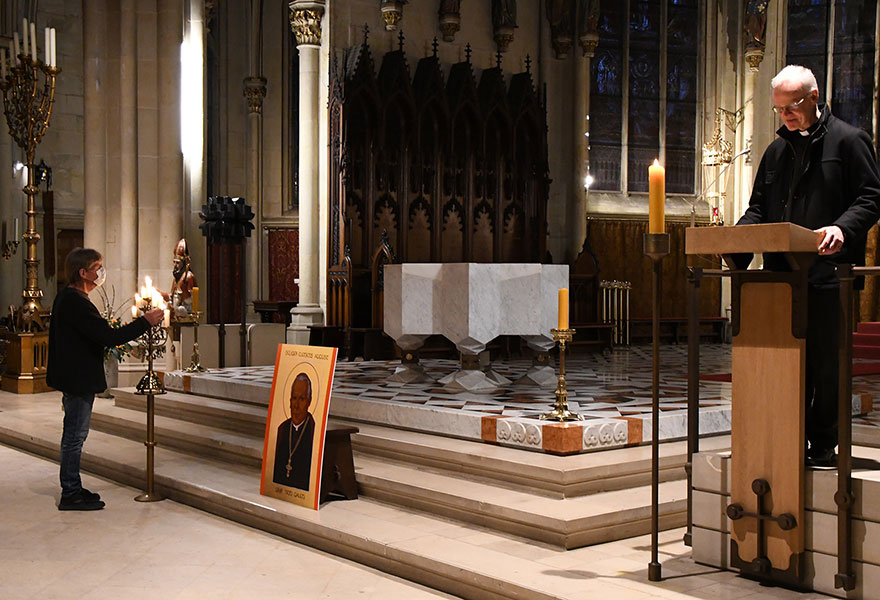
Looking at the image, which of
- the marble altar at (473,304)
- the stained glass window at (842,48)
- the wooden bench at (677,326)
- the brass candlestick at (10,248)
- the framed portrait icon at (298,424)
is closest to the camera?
the framed portrait icon at (298,424)

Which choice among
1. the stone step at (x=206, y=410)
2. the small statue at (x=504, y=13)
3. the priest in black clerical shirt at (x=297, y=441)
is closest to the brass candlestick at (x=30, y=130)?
the stone step at (x=206, y=410)

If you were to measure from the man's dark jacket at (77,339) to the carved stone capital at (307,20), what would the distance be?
284 inches

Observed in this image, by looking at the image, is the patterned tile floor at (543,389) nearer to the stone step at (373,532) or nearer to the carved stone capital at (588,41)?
the stone step at (373,532)

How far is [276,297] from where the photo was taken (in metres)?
18.9

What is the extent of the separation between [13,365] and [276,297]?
7769 mm

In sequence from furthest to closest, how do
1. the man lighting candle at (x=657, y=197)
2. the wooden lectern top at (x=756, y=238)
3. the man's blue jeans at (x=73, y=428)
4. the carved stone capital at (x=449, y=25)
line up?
1. the carved stone capital at (x=449, y=25)
2. the man's blue jeans at (x=73, y=428)
3. the man lighting candle at (x=657, y=197)
4. the wooden lectern top at (x=756, y=238)

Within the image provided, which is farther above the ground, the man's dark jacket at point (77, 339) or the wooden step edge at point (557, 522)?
the man's dark jacket at point (77, 339)

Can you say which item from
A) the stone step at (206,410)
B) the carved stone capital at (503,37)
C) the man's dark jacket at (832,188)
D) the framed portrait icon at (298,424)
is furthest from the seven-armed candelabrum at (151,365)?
the carved stone capital at (503,37)

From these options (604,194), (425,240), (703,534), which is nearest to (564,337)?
(703,534)

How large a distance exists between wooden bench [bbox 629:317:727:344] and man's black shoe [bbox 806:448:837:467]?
434 inches

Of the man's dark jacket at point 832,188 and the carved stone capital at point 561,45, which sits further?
the carved stone capital at point 561,45

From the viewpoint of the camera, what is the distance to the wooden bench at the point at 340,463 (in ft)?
18.2

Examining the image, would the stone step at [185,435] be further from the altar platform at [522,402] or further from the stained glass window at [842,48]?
the stained glass window at [842,48]

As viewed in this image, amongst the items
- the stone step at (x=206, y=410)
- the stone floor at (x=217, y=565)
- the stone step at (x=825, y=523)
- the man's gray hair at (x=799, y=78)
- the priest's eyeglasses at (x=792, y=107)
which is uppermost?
the man's gray hair at (x=799, y=78)
